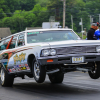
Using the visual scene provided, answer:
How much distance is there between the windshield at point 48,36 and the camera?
969 centimetres

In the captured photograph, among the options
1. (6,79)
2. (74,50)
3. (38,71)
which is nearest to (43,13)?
(6,79)

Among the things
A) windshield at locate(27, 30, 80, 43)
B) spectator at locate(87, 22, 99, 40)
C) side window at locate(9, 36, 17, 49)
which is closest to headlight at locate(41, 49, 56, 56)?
Answer: windshield at locate(27, 30, 80, 43)

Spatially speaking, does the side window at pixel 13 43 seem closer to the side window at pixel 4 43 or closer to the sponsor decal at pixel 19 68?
the side window at pixel 4 43

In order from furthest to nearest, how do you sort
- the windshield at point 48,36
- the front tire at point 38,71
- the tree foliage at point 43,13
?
the tree foliage at point 43,13 < the windshield at point 48,36 < the front tire at point 38,71

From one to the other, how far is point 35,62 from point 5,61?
223 centimetres

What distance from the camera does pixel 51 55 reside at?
8.20m

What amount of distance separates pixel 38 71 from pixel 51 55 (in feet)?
2.01

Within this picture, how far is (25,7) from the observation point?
164 meters

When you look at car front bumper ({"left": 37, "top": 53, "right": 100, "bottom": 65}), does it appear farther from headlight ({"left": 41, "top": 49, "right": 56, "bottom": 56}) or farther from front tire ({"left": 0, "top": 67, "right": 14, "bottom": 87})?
front tire ({"left": 0, "top": 67, "right": 14, "bottom": 87})

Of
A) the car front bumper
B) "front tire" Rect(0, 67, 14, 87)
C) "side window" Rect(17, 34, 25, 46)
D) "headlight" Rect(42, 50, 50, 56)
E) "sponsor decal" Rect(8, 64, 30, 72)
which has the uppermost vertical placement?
"side window" Rect(17, 34, 25, 46)

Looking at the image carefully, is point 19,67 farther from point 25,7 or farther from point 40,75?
point 25,7

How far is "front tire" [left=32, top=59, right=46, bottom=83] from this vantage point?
8.30 metres

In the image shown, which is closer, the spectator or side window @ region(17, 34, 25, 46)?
side window @ region(17, 34, 25, 46)

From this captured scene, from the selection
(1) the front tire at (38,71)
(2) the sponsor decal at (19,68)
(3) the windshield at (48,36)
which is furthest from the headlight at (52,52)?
(3) the windshield at (48,36)
